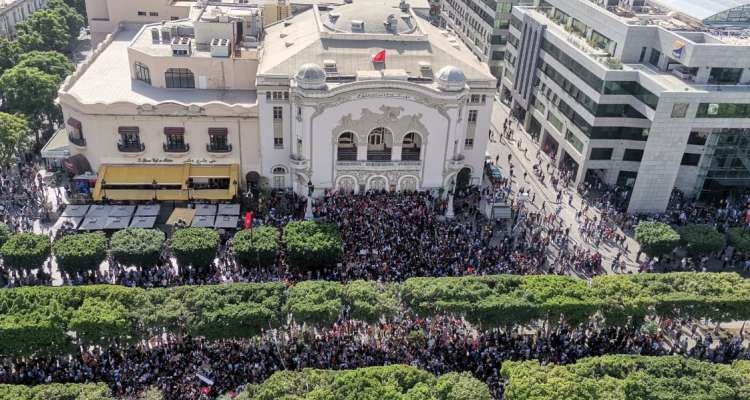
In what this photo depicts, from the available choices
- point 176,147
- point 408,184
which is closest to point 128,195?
point 176,147

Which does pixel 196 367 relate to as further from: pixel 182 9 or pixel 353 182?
pixel 182 9

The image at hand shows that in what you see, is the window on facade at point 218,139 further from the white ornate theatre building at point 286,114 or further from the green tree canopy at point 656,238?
the green tree canopy at point 656,238

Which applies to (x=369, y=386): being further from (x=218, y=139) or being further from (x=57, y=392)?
(x=218, y=139)

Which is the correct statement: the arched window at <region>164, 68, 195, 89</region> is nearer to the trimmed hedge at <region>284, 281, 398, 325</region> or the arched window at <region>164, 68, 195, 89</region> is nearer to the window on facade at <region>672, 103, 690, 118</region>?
the trimmed hedge at <region>284, 281, 398, 325</region>

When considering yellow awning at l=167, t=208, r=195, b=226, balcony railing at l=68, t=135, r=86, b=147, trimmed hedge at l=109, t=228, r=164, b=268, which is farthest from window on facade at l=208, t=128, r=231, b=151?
trimmed hedge at l=109, t=228, r=164, b=268

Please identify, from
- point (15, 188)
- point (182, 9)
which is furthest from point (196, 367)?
point (182, 9)

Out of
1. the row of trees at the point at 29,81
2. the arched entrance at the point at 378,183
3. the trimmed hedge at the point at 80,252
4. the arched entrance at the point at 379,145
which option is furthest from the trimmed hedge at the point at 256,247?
the row of trees at the point at 29,81
